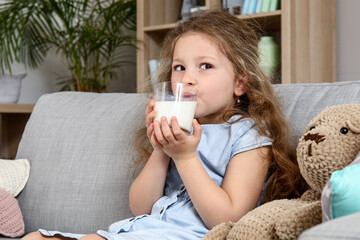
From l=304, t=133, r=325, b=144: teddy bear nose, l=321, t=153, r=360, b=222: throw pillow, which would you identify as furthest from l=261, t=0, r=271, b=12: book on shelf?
l=321, t=153, r=360, b=222: throw pillow

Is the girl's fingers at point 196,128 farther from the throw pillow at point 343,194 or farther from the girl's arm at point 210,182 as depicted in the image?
the throw pillow at point 343,194

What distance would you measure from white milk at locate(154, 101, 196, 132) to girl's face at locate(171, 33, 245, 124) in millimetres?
176

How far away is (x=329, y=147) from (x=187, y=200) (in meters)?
0.43

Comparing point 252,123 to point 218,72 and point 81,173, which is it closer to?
point 218,72

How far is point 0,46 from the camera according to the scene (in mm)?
2861

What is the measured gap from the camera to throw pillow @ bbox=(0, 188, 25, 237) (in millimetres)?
1359

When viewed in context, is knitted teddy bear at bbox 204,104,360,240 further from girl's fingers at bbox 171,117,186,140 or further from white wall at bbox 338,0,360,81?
white wall at bbox 338,0,360,81

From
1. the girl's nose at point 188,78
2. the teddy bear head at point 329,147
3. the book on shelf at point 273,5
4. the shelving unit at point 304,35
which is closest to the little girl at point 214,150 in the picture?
the girl's nose at point 188,78

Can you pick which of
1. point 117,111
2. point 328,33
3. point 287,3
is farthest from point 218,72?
point 328,33

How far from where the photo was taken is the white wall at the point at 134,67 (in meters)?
2.40

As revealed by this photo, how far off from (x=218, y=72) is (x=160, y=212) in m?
0.36

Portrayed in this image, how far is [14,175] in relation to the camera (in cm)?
Answer: 147

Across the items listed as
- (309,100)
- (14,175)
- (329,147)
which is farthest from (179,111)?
(14,175)

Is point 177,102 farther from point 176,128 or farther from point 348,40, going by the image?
point 348,40
